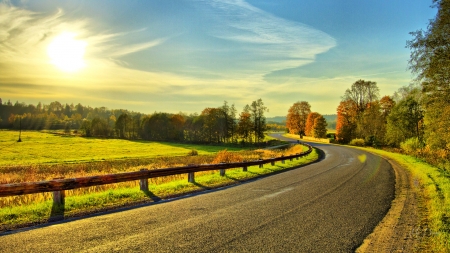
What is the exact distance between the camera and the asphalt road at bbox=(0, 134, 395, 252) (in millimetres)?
4832

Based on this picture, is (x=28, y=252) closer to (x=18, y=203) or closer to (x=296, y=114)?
(x=18, y=203)

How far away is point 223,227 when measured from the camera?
5836mm

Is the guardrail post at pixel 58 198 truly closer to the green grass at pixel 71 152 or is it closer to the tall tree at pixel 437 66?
the tall tree at pixel 437 66

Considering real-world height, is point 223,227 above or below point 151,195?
above

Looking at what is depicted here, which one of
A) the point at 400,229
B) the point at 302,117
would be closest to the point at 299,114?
Result: the point at 302,117

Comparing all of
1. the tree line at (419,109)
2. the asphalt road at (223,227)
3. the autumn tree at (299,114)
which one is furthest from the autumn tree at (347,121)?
the asphalt road at (223,227)

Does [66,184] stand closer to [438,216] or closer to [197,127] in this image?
[438,216]

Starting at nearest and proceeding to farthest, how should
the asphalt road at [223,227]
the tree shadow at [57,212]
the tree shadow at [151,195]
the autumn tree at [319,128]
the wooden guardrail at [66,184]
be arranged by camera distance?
the asphalt road at [223,227]
the tree shadow at [57,212]
the wooden guardrail at [66,184]
the tree shadow at [151,195]
the autumn tree at [319,128]

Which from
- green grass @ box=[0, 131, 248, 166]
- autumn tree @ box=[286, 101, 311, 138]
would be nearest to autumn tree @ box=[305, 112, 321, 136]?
autumn tree @ box=[286, 101, 311, 138]

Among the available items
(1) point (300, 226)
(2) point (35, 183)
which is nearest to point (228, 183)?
(1) point (300, 226)

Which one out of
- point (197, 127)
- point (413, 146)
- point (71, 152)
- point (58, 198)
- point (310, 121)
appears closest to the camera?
point (58, 198)

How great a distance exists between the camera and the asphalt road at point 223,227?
15.9 ft

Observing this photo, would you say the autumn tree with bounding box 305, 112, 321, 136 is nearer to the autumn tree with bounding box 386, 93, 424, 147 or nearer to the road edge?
the autumn tree with bounding box 386, 93, 424, 147

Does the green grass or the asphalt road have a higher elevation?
the asphalt road
